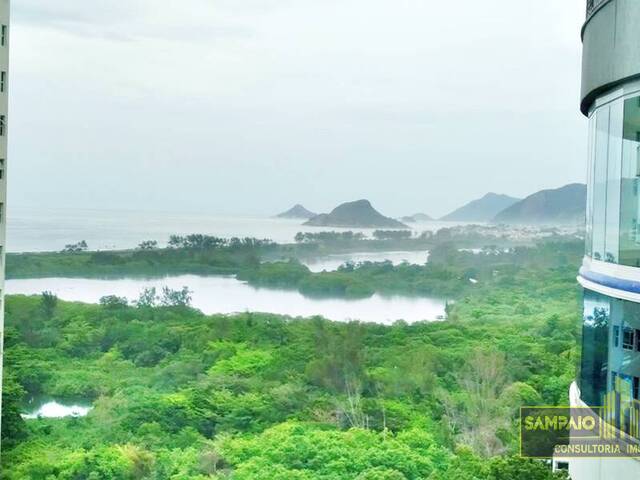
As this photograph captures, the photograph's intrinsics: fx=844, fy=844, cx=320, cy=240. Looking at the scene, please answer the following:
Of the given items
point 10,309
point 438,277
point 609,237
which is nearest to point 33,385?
point 10,309

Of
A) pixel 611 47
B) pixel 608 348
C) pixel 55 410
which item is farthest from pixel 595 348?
pixel 55 410

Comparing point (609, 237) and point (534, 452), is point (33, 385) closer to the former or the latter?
point (534, 452)

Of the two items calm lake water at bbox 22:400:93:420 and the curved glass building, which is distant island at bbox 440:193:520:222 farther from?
the curved glass building

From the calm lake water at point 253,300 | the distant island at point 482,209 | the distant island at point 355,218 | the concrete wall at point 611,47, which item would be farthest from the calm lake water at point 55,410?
the concrete wall at point 611,47

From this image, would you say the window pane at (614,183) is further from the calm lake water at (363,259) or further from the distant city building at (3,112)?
the calm lake water at (363,259)

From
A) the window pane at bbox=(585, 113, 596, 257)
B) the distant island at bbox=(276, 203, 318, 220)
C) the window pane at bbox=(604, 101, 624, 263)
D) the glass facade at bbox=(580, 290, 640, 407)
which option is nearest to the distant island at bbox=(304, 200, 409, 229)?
the distant island at bbox=(276, 203, 318, 220)

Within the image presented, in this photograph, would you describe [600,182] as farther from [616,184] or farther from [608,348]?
[608,348]

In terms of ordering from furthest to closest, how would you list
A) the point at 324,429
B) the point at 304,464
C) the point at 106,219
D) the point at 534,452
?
the point at 106,219
the point at 324,429
the point at 304,464
the point at 534,452
